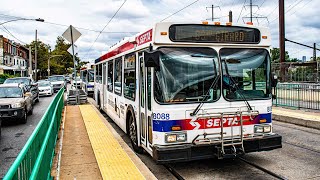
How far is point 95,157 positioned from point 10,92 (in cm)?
858

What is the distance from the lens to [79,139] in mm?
8797

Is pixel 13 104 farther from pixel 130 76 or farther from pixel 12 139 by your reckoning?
pixel 130 76

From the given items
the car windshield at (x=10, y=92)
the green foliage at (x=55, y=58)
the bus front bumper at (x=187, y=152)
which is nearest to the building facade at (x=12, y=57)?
the green foliage at (x=55, y=58)

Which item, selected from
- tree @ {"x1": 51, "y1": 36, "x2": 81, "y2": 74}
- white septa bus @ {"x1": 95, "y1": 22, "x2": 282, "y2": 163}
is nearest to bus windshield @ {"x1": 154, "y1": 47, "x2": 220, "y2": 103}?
white septa bus @ {"x1": 95, "y1": 22, "x2": 282, "y2": 163}

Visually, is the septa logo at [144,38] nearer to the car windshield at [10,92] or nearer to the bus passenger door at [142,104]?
the bus passenger door at [142,104]

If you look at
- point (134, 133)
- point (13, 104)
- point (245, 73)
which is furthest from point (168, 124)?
point (13, 104)

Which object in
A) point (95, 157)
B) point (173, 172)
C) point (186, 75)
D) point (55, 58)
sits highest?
point (55, 58)

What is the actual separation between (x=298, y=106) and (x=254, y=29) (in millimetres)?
9427

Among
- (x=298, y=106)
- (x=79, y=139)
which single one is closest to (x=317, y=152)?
(x=79, y=139)

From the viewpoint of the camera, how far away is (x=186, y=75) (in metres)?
5.87

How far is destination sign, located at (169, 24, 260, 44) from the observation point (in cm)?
598

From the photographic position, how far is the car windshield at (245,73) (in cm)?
612

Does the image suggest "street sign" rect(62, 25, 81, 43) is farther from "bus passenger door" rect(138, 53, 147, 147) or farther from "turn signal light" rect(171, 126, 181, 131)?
"turn signal light" rect(171, 126, 181, 131)

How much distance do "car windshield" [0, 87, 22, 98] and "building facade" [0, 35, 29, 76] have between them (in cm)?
3955
